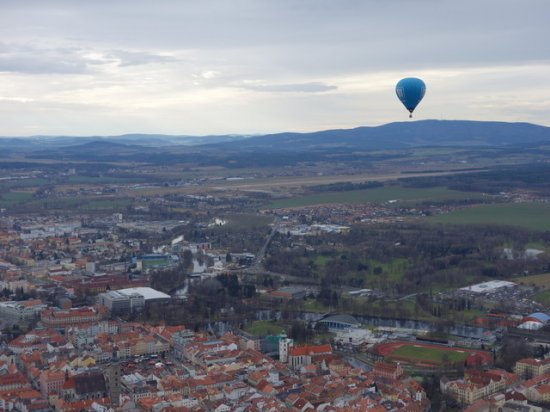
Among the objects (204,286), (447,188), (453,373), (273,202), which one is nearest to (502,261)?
(204,286)

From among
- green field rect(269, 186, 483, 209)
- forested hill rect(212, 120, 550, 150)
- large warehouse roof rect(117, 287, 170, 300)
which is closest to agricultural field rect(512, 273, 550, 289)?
large warehouse roof rect(117, 287, 170, 300)

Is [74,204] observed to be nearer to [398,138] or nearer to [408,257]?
[408,257]

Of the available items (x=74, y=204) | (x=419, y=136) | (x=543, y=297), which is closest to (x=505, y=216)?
(x=543, y=297)

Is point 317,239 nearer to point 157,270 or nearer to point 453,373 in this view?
point 157,270

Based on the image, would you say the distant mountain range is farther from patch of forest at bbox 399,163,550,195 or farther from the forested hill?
patch of forest at bbox 399,163,550,195

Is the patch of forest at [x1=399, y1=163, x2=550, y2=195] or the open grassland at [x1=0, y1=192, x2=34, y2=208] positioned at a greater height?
the patch of forest at [x1=399, y1=163, x2=550, y2=195]

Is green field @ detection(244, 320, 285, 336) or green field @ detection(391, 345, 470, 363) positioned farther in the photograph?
green field @ detection(244, 320, 285, 336)
